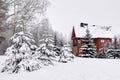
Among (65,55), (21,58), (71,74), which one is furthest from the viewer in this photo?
(65,55)

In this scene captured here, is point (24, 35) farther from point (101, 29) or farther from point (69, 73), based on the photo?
point (101, 29)

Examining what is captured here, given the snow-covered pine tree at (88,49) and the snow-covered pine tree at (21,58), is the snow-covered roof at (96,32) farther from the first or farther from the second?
the snow-covered pine tree at (21,58)

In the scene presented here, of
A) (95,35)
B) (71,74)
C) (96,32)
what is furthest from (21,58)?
→ (96,32)

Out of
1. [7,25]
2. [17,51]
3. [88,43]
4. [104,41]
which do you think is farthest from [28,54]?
[104,41]

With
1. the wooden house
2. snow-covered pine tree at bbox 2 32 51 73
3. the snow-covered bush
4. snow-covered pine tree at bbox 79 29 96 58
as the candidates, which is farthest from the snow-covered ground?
the wooden house

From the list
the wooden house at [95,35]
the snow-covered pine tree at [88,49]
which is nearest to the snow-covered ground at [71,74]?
the snow-covered pine tree at [88,49]

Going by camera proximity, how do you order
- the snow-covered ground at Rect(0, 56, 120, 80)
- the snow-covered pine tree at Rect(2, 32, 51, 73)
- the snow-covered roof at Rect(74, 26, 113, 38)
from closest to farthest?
the snow-covered ground at Rect(0, 56, 120, 80)
the snow-covered pine tree at Rect(2, 32, 51, 73)
the snow-covered roof at Rect(74, 26, 113, 38)

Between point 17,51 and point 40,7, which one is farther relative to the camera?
point 40,7

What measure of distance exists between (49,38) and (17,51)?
2552 mm

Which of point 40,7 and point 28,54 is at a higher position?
point 40,7

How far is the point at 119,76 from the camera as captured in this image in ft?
36.8

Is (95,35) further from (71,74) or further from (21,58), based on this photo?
(71,74)

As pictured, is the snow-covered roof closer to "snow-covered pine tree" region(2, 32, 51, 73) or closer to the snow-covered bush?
the snow-covered bush

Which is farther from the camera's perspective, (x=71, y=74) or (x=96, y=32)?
(x=96, y=32)
